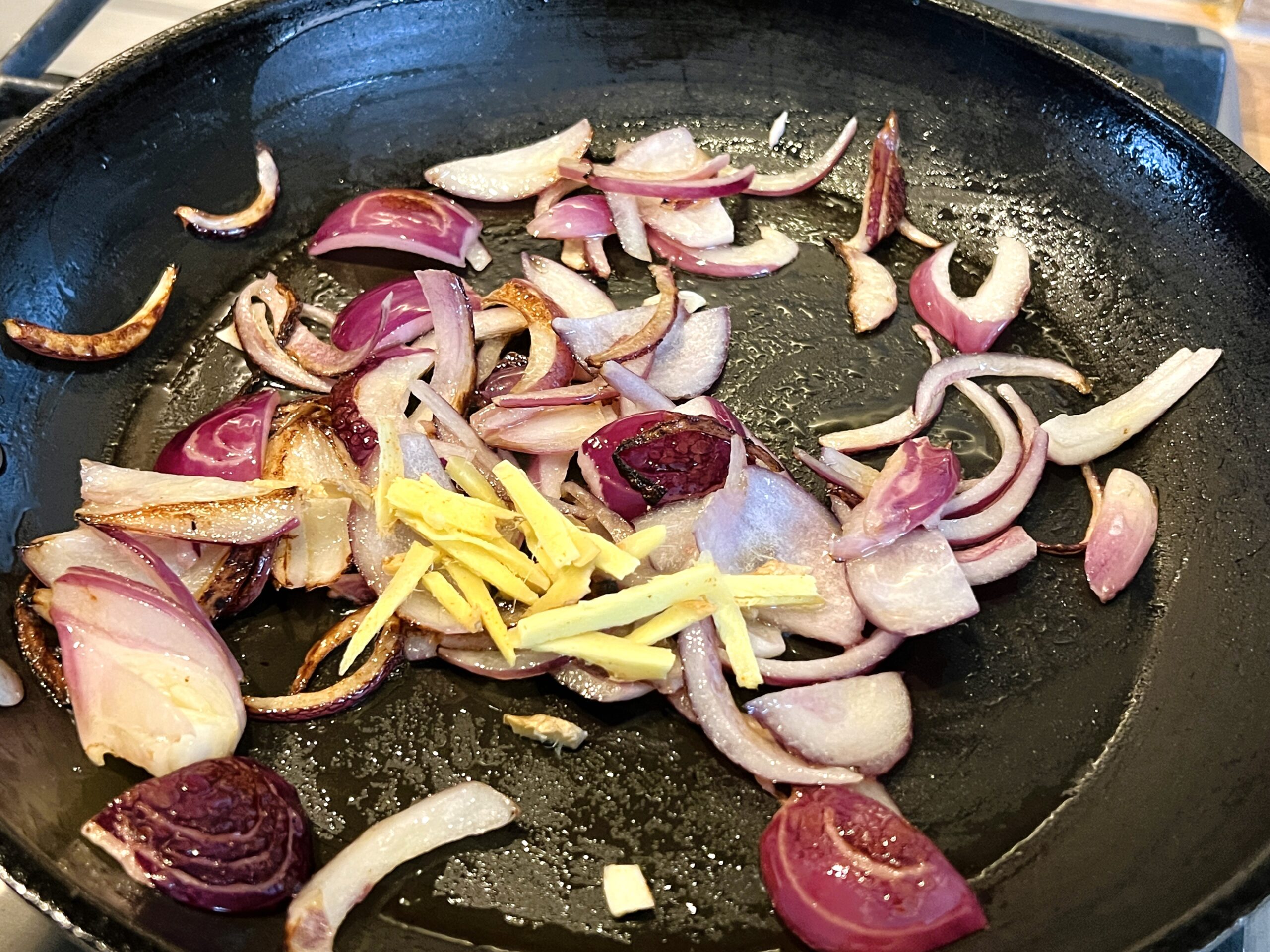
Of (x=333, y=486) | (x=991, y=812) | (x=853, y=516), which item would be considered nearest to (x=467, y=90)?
(x=333, y=486)

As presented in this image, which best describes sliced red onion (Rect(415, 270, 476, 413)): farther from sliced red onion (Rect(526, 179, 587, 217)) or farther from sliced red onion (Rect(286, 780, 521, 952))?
sliced red onion (Rect(286, 780, 521, 952))

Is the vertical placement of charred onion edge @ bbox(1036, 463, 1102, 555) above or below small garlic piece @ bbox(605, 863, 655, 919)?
above

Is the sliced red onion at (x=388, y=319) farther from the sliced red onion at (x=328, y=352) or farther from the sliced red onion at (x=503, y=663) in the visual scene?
the sliced red onion at (x=503, y=663)

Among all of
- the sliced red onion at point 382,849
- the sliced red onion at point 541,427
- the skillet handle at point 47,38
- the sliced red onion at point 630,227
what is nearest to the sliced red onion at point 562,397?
the sliced red onion at point 541,427

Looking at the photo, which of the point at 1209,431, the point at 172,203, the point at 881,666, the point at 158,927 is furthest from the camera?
the point at 172,203

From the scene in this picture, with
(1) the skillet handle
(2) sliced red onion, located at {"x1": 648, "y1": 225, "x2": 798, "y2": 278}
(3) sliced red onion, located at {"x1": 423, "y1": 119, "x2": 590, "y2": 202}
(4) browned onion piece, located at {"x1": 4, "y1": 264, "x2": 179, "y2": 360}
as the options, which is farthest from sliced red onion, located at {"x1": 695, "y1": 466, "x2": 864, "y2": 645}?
(1) the skillet handle

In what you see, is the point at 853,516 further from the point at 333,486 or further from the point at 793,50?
the point at 793,50
